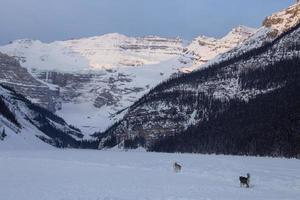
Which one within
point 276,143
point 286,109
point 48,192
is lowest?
point 48,192

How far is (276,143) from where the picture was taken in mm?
144875

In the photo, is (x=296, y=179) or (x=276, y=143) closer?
(x=296, y=179)

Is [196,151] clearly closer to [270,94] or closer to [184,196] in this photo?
[270,94]

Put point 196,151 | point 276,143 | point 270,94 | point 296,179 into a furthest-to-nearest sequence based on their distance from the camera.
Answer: point 270,94 → point 196,151 → point 276,143 → point 296,179

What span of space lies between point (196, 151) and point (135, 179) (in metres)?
126

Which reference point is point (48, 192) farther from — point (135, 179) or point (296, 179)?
point (296, 179)

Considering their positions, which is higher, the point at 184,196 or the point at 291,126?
the point at 291,126

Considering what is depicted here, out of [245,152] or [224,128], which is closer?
[245,152]

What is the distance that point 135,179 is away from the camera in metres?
53.0

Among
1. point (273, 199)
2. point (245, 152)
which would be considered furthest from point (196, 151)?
point (273, 199)

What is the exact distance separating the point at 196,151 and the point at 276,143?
3741cm

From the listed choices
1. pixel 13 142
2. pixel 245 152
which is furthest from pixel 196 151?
pixel 13 142

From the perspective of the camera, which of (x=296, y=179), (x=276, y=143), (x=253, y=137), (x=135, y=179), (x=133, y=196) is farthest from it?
(x=253, y=137)

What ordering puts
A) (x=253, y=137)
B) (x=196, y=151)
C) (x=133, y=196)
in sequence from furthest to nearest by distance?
(x=196, y=151) < (x=253, y=137) < (x=133, y=196)
